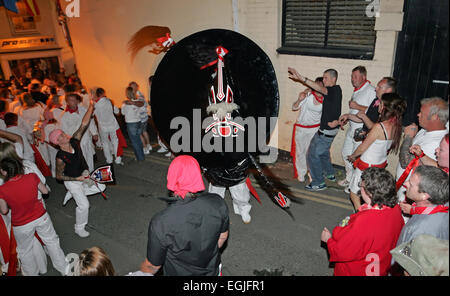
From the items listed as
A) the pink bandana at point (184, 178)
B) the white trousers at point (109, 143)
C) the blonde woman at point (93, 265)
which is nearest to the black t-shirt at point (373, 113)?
the pink bandana at point (184, 178)

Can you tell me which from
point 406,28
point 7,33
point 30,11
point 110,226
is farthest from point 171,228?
point 7,33

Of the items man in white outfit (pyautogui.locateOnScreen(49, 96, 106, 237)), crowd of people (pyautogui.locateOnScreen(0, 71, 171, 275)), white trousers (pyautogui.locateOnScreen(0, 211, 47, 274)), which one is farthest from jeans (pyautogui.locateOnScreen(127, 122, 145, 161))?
white trousers (pyautogui.locateOnScreen(0, 211, 47, 274))

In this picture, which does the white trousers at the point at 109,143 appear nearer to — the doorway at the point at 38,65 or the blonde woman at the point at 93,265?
the blonde woman at the point at 93,265

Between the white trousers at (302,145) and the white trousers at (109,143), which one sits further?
the white trousers at (109,143)

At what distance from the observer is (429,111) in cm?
356

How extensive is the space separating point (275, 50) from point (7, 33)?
49.7 feet

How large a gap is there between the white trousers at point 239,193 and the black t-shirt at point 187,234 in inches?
75.3

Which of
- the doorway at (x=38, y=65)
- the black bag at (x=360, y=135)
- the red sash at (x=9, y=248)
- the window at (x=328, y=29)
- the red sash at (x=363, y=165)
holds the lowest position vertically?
the red sash at (x=9, y=248)

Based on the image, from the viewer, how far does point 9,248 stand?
3986mm

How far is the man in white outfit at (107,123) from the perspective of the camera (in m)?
6.54

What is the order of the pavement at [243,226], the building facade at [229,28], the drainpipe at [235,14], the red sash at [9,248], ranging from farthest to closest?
the drainpipe at [235,14] → the building facade at [229,28] → the pavement at [243,226] → the red sash at [9,248]

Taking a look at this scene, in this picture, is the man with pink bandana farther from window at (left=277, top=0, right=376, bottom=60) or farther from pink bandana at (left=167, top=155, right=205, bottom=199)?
window at (left=277, top=0, right=376, bottom=60)

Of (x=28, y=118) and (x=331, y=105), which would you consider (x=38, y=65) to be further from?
(x=331, y=105)

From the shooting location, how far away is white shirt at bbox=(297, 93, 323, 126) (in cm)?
546
